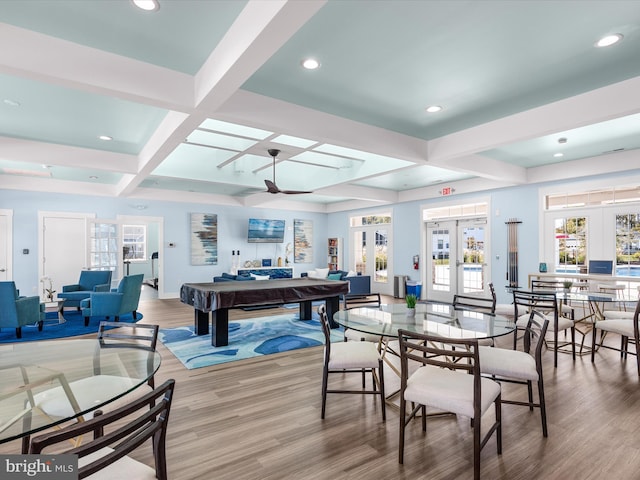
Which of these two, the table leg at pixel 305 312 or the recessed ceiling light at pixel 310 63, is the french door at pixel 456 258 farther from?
the recessed ceiling light at pixel 310 63

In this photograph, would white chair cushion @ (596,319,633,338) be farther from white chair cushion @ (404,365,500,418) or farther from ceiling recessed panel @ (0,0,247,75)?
ceiling recessed panel @ (0,0,247,75)

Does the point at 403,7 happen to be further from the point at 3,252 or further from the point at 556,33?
the point at 3,252

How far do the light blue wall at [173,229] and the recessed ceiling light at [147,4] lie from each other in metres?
7.67

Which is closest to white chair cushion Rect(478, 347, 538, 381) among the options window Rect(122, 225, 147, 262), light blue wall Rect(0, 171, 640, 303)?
light blue wall Rect(0, 171, 640, 303)

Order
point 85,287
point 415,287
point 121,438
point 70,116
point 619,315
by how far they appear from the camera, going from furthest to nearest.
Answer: point 415,287 → point 85,287 → point 619,315 → point 70,116 → point 121,438

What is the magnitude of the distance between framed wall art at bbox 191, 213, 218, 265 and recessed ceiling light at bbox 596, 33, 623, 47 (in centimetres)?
925

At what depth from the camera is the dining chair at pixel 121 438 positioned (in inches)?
41.0

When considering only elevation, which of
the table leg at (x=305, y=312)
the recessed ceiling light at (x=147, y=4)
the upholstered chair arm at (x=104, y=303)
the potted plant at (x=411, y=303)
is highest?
the recessed ceiling light at (x=147, y=4)

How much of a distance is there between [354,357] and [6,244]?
28.4 feet

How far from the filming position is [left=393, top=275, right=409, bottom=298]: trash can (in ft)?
31.5

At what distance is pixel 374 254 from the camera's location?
10883 mm

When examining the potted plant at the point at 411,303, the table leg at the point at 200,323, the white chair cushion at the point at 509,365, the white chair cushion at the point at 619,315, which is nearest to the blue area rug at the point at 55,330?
the table leg at the point at 200,323

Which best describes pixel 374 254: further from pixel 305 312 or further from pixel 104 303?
pixel 104 303

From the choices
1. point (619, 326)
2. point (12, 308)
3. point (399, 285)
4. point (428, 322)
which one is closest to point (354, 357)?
point (428, 322)
